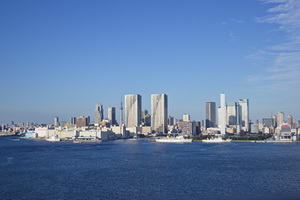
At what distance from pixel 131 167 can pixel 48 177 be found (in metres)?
4.44

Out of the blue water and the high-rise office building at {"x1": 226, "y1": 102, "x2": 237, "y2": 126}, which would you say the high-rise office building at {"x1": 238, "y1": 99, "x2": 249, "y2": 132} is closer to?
the high-rise office building at {"x1": 226, "y1": 102, "x2": 237, "y2": 126}

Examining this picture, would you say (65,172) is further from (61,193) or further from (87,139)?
(87,139)

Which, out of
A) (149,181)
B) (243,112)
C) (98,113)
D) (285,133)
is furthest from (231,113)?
(149,181)

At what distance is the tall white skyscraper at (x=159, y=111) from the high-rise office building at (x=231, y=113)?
18192 millimetres

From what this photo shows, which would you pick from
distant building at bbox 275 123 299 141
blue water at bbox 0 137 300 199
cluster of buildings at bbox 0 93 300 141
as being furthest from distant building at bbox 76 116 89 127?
blue water at bbox 0 137 300 199

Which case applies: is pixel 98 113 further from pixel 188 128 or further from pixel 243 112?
pixel 243 112

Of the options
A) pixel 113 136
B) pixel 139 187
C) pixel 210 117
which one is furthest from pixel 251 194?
pixel 210 117

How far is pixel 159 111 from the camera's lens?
99.1 metres

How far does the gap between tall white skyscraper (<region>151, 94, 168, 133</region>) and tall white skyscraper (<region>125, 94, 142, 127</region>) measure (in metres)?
3.68

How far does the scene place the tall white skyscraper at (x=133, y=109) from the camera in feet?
326

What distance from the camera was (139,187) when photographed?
12578mm

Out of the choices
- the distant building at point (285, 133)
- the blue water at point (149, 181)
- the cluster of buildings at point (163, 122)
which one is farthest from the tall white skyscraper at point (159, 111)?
the blue water at point (149, 181)

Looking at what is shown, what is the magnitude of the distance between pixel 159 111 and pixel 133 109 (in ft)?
24.2

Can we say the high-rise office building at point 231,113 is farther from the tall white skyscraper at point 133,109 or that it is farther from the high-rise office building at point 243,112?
the tall white skyscraper at point 133,109
